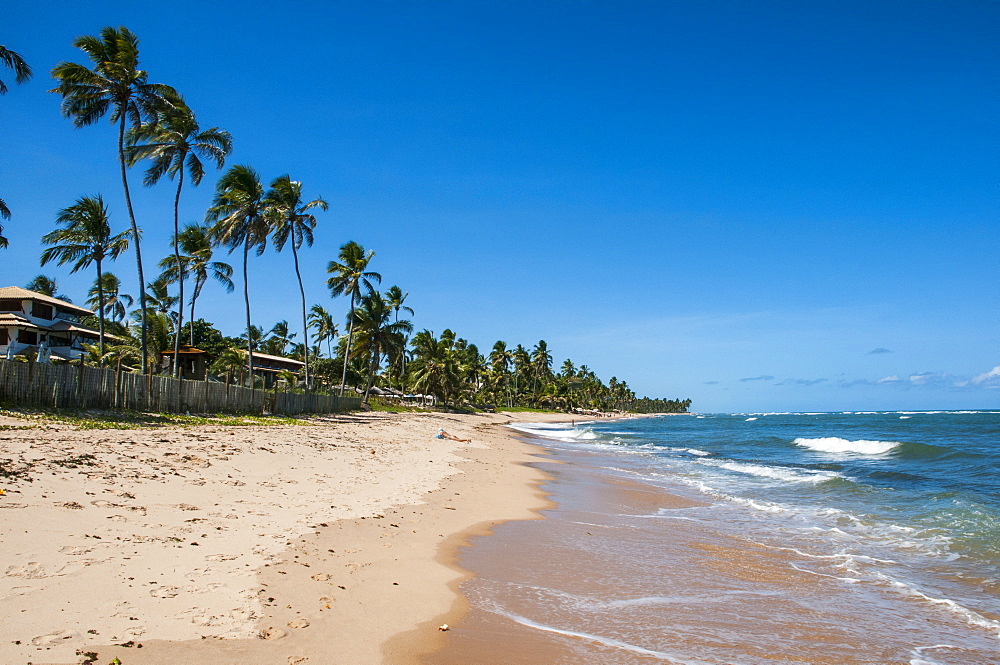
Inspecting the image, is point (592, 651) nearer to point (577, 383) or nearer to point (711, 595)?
point (711, 595)

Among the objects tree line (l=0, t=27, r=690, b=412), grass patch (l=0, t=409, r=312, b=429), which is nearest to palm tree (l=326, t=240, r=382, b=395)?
tree line (l=0, t=27, r=690, b=412)

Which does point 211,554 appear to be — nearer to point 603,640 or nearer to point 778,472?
point 603,640

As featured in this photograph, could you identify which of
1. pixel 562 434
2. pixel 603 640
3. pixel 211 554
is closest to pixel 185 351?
pixel 562 434

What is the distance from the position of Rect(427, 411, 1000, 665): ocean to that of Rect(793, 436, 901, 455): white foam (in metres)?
19.0

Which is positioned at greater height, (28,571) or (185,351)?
(185,351)

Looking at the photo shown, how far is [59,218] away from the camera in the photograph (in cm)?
2738

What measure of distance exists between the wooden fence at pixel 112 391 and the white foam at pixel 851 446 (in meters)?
31.8

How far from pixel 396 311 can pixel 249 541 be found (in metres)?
52.0

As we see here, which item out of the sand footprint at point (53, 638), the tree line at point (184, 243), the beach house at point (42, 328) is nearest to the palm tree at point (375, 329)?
the tree line at point (184, 243)

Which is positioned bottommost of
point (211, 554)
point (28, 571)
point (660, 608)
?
point (660, 608)

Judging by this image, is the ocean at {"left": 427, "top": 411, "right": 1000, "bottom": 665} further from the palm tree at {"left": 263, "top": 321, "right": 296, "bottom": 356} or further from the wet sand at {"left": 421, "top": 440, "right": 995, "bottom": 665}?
the palm tree at {"left": 263, "top": 321, "right": 296, "bottom": 356}

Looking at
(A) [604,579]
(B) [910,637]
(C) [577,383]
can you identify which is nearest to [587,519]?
(A) [604,579]

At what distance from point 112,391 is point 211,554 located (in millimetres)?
14636

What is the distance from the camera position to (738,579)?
766 centimetres
